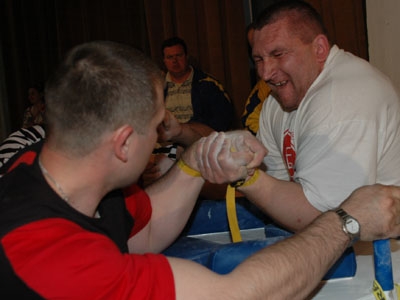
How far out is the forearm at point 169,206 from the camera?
60.6 inches

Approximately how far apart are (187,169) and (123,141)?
574 mm

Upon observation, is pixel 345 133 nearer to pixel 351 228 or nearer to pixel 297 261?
pixel 351 228

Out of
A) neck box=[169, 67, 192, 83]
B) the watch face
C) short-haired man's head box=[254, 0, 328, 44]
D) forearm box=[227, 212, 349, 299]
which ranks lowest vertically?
forearm box=[227, 212, 349, 299]

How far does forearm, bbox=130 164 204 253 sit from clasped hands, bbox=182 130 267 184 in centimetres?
12

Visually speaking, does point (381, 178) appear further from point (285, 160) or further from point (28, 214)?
point (28, 214)

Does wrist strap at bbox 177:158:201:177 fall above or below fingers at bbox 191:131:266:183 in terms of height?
below

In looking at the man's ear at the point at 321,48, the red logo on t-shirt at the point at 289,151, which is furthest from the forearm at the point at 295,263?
the man's ear at the point at 321,48

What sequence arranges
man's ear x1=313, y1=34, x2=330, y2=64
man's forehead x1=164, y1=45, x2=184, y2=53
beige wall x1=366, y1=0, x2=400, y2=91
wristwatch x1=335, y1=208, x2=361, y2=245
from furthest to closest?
man's forehead x1=164, y1=45, x2=184, y2=53 → beige wall x1=366, y1=0, x2=400, y2=91 → man's ear x1=313, y1=34, x2=330, y2=64 → wristwatch x1=335, y1=208, x2=361, y2=245

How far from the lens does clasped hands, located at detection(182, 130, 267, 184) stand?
1420 mm

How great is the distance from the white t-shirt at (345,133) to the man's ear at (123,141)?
63 centimetres

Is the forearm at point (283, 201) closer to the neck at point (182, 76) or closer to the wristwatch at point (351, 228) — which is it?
the wristwatch at point (351, 228)

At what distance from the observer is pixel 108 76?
986 mm

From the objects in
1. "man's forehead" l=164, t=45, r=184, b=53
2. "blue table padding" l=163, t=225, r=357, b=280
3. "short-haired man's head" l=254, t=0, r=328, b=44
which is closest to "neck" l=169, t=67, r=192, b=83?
"man's forehead" l=164, t=45, r=184, b=53

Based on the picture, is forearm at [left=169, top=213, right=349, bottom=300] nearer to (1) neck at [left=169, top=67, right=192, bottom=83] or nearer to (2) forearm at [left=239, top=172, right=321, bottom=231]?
(2) forearm at [left=239, top=172, right=321, bottom=231]
